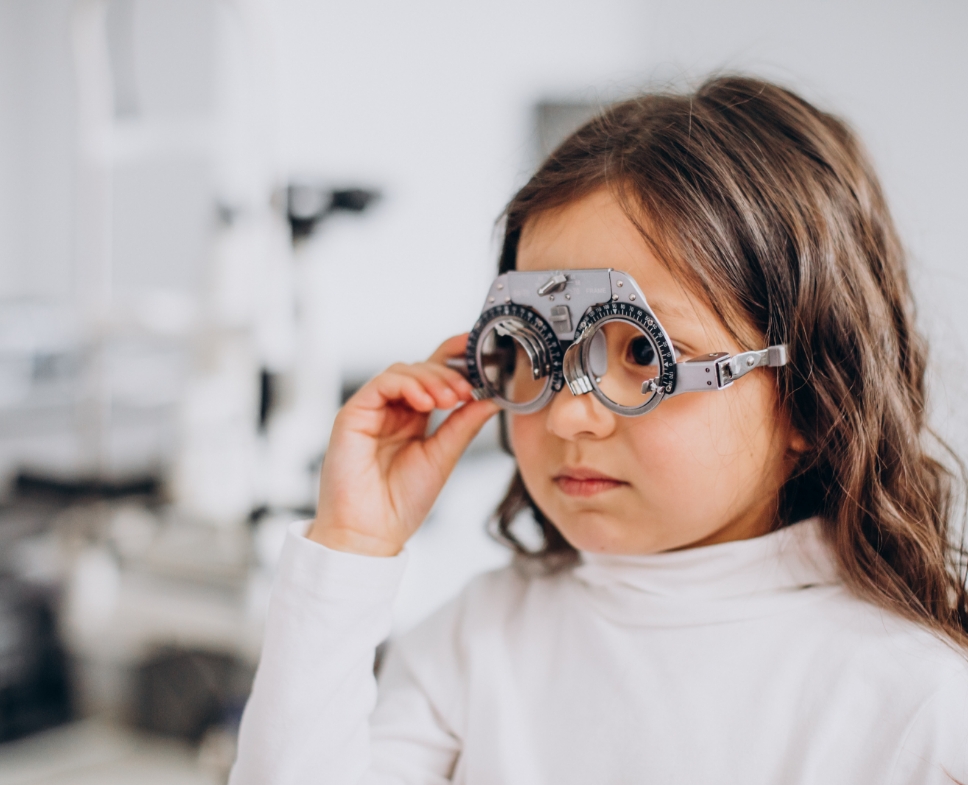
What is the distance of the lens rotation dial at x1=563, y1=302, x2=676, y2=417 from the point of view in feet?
2.25

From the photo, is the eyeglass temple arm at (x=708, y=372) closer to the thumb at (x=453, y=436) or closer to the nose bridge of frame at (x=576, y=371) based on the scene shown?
the nose bridge of frame at (x=576, y=371)

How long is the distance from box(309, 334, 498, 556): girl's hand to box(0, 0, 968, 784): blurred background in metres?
0.23

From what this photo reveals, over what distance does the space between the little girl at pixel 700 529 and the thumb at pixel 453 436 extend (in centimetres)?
6

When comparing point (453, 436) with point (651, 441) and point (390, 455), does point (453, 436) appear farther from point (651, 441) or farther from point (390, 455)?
point (651, 441)

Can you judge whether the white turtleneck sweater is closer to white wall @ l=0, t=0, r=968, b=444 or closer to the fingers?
the fingers

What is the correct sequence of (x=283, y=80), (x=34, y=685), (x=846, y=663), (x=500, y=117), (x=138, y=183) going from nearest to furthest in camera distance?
(x=846, y=663), (x=34, y=685), (x=283, y=80), (x=138, y=183), (x=500, y=117)

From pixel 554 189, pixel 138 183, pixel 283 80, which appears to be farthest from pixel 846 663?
pixel 138 183

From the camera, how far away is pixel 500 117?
3600 mm

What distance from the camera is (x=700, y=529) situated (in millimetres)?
763

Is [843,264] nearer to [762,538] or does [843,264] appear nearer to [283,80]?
[762,538]

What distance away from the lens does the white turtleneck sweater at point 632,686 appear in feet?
2.21

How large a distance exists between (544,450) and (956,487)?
539mm

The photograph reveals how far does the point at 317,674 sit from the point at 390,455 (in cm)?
25

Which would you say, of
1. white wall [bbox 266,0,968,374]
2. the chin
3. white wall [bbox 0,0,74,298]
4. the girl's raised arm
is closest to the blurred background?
white wall [bbox 266,0,968,374]
